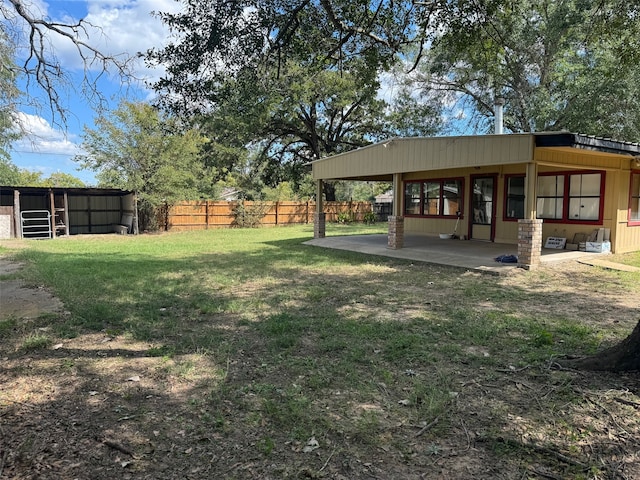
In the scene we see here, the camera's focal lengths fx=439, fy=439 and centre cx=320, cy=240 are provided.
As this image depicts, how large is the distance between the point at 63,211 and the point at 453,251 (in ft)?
53.5

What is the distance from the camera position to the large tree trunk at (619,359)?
351 centimetres

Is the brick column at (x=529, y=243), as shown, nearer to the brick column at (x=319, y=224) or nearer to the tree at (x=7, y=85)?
the brick column at (x=319, y=224)

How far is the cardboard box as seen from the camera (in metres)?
A: 10.5

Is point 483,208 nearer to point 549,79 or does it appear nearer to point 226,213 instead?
point 549,79

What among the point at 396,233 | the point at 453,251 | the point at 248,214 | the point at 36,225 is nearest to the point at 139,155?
the point at 36,225

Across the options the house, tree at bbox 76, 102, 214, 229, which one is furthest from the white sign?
tree at bbox 76, 102, 214, 229

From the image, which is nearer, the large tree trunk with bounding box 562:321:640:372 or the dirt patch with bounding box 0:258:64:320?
the large tree trunk with bounding box 562:321:640:372

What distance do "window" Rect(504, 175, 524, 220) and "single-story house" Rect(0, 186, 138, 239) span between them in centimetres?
1481

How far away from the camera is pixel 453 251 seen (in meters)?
11.1

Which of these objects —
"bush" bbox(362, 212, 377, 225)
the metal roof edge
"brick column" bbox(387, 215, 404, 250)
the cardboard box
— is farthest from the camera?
"bush" bbox(362, 212, 377, 225)

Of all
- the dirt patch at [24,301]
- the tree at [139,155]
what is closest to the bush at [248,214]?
the tree at [139,155]

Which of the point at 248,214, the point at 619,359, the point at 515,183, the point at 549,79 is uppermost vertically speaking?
the point at 549,79

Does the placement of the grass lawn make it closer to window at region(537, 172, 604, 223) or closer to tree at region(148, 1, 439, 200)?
tree at region(148, 1, 439, 200)

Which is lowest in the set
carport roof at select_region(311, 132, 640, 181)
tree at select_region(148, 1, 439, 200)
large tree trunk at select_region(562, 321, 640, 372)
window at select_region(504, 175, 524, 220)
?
large tree trunk at select_region(562, 321, 640, 372)
